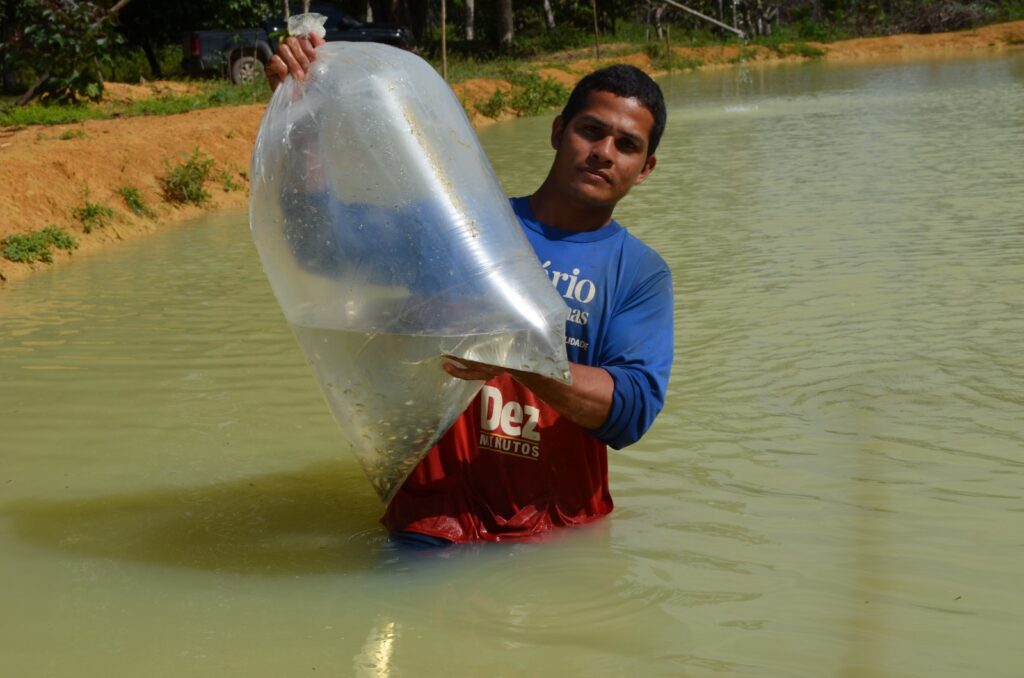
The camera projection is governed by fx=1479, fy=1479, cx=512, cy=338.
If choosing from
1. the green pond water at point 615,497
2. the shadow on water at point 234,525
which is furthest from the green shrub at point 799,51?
the shadow on water at point 234,525

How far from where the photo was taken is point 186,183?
37.6ft

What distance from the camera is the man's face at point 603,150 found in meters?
3.20

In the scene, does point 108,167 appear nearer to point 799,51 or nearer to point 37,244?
point 37,244

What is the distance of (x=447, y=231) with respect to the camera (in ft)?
9.55

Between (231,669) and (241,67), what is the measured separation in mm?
19399

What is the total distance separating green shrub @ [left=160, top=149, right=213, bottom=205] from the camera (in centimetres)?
1140

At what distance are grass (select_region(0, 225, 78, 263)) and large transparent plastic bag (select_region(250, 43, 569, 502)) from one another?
6.00m

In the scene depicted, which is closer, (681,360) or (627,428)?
(627,428)

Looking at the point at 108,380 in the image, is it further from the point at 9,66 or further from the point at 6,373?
the point at 9,66

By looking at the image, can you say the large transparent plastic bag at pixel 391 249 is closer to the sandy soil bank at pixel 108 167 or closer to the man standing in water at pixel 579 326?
the man standing in water at pixel 579 326

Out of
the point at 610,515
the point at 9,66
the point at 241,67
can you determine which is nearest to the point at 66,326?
the point at 610,515

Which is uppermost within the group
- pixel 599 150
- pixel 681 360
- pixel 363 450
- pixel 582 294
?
pixel 599 150

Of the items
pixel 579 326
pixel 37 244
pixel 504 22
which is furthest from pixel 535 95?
pixel 579 326

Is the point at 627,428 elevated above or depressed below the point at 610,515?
above
